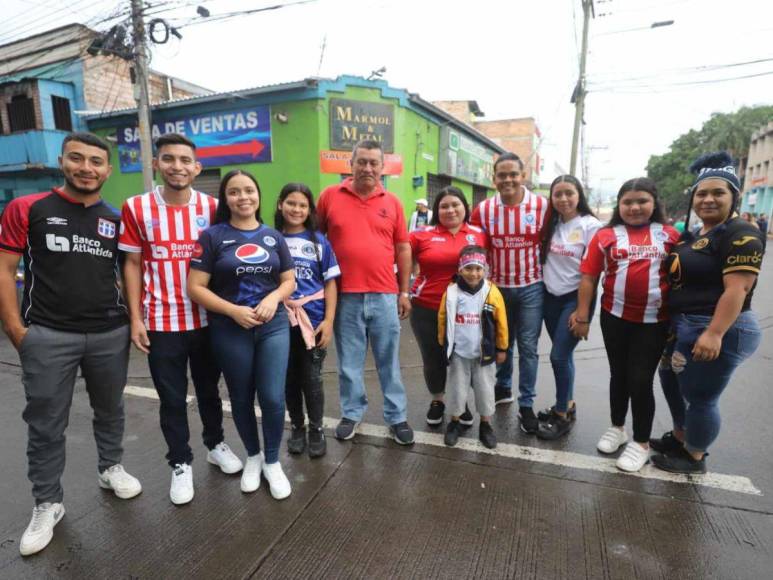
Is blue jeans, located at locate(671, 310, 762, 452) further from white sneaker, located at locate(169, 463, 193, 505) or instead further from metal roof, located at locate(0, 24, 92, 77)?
metal roof, located at locate(0, 24, 92, 77)

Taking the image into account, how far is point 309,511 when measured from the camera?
2477 millimetres

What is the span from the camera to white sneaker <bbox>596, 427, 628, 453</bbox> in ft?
10.0

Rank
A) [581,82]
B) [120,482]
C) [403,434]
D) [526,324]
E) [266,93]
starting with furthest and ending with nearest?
[581,82], [266,93], [526,324], [403,434], [120,482]

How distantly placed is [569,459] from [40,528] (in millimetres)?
3058

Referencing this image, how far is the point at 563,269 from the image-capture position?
3.25 m

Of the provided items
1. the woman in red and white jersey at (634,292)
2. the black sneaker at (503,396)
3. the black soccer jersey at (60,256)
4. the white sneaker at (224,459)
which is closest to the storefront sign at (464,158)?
the black sneaker at (503,396)

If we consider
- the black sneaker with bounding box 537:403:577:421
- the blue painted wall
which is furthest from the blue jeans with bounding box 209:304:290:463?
the blue painted wall

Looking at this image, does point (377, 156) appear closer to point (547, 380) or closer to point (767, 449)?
point (547, 380)

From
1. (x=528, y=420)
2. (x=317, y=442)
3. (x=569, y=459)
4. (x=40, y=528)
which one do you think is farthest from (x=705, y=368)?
(x=40, y=528)

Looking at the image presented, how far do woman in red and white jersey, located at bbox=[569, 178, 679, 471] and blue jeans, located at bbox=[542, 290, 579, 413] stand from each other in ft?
0.69

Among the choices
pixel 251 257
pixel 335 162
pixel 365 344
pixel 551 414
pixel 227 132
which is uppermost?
pixel 227 132

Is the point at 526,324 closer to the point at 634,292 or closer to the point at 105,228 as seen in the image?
the point at 634,292

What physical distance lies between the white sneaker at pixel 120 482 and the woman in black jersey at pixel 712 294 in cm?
327

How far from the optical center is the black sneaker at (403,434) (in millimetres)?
3197
